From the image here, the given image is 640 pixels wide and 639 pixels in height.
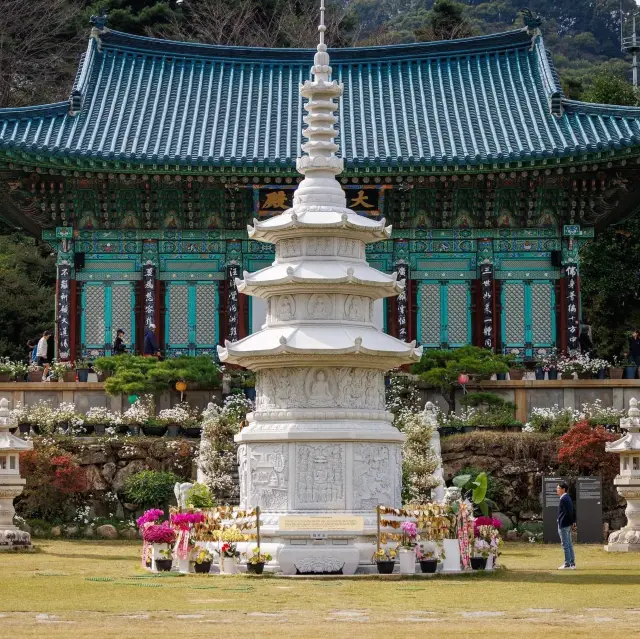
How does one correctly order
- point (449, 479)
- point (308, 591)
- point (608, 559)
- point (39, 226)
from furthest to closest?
point (39, 226), point (449, 479), point (608, 559), point (308, 591)

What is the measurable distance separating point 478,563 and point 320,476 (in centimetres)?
278

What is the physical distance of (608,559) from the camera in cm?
2558

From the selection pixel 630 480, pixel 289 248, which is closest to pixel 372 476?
pixel 289 248

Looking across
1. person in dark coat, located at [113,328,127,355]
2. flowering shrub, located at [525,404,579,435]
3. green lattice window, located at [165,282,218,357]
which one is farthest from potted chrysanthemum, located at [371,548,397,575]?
green lattice window, located at [165,282,218,357]

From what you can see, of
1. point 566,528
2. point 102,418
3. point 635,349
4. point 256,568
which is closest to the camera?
point 256,568

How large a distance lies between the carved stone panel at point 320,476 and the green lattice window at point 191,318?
18404 mm

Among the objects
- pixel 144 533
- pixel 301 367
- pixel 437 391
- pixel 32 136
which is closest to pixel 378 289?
pixel 301 367

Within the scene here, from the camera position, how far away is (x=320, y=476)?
22625mm

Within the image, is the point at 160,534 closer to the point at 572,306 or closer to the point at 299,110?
the point at 572,306

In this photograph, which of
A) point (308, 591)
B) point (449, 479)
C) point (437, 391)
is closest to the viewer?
point (308, 591)

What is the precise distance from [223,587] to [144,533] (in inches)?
119

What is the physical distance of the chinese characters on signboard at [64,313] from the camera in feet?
132

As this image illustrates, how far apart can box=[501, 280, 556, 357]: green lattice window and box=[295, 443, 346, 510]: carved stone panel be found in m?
18.7

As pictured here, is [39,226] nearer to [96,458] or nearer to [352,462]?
[96,458]
